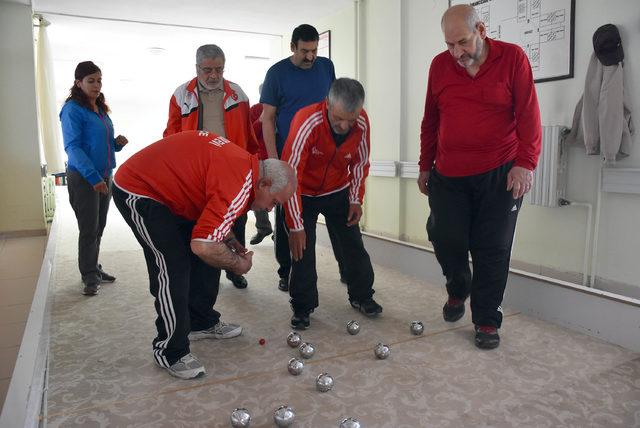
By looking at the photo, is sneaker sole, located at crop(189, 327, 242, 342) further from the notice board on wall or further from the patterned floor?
the notice board on wall

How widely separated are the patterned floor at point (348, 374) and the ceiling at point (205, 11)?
110 inches

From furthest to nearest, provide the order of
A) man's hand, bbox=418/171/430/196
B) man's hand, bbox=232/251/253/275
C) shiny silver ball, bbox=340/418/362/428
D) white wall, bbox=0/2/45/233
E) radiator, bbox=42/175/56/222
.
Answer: radiator, bbox=42/175/56/222
white wall, bbox=0/2/45/233
man's hand, bbox=418/171/430/196
man's hand, bbox=232/251/253/275
shiny silver ball, bbox=340/418/362/428

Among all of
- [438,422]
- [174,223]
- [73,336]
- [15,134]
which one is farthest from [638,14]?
[15,134]

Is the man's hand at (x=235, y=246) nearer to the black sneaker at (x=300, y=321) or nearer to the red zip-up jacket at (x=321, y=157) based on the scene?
the red zip-up jacket at (x=321, y=157)

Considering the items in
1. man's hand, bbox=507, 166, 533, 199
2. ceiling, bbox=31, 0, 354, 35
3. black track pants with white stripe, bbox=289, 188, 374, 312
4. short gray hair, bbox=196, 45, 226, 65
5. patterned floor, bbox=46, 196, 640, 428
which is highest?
ceiling, bbox=31, 0, 354, 35

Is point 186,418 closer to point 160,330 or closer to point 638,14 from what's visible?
point 160,330

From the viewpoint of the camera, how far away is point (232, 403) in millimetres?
1676

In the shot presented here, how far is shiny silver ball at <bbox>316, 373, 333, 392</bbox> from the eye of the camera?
1.73 m

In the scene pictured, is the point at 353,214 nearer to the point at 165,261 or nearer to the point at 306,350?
the point at 306,350

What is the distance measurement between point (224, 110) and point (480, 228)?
140 cm

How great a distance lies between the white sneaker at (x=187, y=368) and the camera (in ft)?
6.05

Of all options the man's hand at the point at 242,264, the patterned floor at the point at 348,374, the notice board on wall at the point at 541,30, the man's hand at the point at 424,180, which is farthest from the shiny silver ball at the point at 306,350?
the notice board on wall at the point at 541,30

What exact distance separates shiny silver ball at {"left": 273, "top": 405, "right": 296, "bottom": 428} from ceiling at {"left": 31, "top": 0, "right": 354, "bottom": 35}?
3598 millimetres

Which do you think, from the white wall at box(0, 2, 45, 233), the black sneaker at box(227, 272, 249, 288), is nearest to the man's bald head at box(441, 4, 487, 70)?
the black sneaker at box(227, 272, 249, 288)
